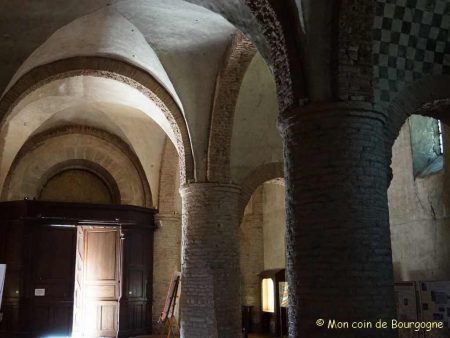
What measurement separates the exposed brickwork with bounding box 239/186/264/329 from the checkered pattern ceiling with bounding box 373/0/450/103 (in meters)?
9.19

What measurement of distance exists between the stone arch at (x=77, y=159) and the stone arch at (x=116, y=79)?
4.79 meters

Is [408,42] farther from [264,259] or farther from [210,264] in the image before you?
[264,259]

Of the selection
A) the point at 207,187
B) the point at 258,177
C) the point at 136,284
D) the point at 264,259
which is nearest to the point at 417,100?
the point at 207,187

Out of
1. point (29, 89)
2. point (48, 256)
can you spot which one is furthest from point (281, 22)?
point (48, 256)

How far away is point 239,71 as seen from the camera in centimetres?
927

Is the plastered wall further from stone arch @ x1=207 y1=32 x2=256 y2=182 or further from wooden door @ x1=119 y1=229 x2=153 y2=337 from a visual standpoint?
wooden door @ x1=119 y1=229 x2=153 y2=337

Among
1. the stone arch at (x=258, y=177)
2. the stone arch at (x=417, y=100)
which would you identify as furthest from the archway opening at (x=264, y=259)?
the stone arch at (x=417, y=100)

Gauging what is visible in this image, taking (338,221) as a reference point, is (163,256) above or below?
above

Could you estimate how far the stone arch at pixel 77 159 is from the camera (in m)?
14.6

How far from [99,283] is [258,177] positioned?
5.41m

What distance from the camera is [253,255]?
1484 centimetres

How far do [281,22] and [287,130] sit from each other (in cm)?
122

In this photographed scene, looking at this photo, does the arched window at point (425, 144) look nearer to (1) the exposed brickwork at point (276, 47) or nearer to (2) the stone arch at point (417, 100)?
(2) the stone arch at point (417, 100)

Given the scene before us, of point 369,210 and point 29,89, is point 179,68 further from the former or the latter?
point 369,210
